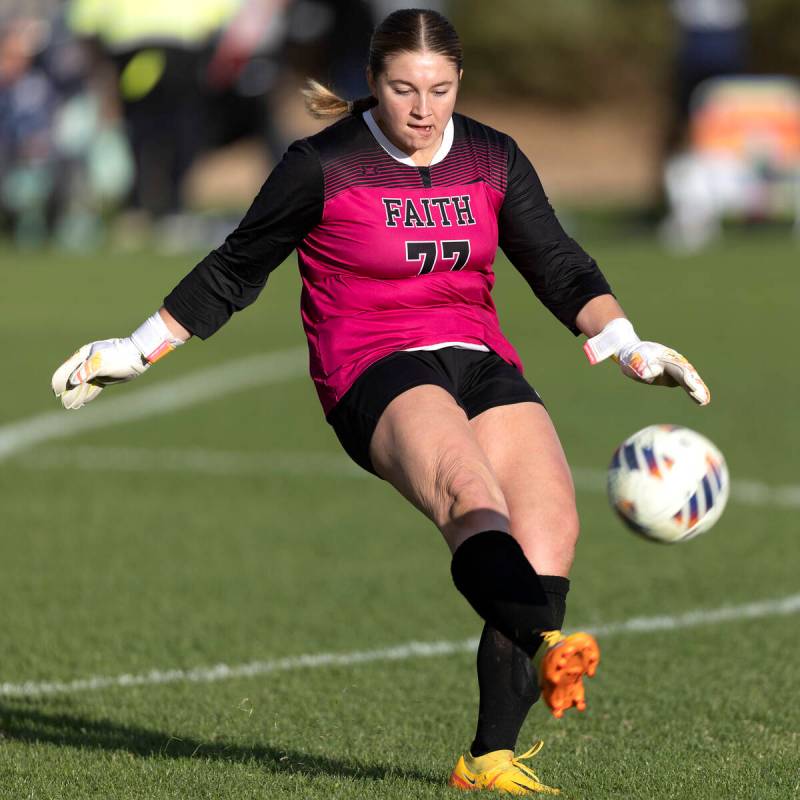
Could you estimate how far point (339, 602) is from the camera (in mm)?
7547

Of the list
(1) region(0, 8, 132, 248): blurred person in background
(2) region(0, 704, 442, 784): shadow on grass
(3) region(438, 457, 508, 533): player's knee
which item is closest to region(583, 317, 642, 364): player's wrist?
(3) region(438, 457, 508, 533): player's knee

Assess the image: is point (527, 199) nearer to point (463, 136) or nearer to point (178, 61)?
point (463, 136)

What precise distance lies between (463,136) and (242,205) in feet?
91.7

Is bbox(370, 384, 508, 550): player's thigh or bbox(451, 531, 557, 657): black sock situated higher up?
bbox(370, 384, 508, 550): player's thigh

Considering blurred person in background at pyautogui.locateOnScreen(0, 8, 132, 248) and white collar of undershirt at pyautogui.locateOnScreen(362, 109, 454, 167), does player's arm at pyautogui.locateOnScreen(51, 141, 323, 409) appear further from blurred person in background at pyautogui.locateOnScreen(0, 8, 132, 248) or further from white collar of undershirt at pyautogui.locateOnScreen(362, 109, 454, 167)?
blurred person in background at pyautogui.locateOnScreen(0, 8, 132, 248)

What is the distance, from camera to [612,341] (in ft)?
17.0

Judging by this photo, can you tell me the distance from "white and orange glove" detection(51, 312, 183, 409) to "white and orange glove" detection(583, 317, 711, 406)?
1.20 m

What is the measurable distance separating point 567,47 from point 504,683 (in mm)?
49157

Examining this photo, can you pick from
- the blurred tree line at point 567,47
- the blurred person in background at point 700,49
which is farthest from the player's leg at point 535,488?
the blurred tree line at point 567,47

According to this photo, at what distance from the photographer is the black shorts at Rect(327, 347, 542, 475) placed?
4938 mm

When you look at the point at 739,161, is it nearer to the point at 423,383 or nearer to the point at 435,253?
the point at 435,253

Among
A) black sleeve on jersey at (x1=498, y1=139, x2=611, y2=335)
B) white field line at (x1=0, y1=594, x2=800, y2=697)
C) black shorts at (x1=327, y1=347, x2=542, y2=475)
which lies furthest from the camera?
white field line at (x1=0, y1=594, x2=800, y2=697)

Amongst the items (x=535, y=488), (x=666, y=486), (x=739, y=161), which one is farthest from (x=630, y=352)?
(x=739, y=161)

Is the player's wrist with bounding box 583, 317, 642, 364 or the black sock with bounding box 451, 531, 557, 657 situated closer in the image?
the black sock with bounding box 451, 531, 557, 657
